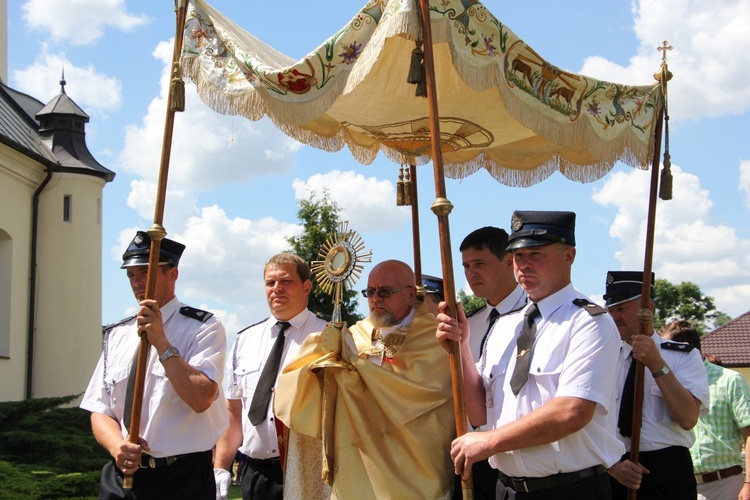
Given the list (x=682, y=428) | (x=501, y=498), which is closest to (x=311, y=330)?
(x=501, y=498)

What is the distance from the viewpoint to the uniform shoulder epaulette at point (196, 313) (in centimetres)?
510

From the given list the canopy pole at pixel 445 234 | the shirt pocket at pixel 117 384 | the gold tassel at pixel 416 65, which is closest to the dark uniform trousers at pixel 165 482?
the shirt pocket at pixel 117 384

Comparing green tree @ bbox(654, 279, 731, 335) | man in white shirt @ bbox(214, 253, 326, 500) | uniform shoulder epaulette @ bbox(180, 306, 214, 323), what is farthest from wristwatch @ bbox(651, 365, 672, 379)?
green tree @ bbox(654, 279, 731, 335)

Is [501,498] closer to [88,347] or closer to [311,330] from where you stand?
[311,330]

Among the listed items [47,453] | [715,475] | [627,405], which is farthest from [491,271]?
[47,453]

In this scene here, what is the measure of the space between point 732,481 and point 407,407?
3.30 m

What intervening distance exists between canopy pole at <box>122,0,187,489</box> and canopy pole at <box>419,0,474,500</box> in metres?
1.44

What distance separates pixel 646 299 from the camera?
5.12m

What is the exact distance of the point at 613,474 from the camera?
496 centimetres

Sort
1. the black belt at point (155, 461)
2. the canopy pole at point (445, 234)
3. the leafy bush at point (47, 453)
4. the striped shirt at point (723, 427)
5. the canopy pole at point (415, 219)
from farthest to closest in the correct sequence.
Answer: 1. the leafy bush at point (47, 453)
2. the striped shirt at point (723, 427)
3. the canopy pole at point (415, 219)
4. the black belt at point (155, 461)
5. the canopy pole at point (445, 234)

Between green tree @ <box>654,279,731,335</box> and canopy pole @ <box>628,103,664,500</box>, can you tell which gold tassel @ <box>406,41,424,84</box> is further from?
green tree @ <box>654,279,731,335</box>

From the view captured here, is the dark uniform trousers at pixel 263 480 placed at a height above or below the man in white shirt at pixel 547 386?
below

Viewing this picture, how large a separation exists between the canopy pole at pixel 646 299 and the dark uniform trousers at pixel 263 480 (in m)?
2.08

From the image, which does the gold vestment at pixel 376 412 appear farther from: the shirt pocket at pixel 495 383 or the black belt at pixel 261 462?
the black belt at pixel 261 462
